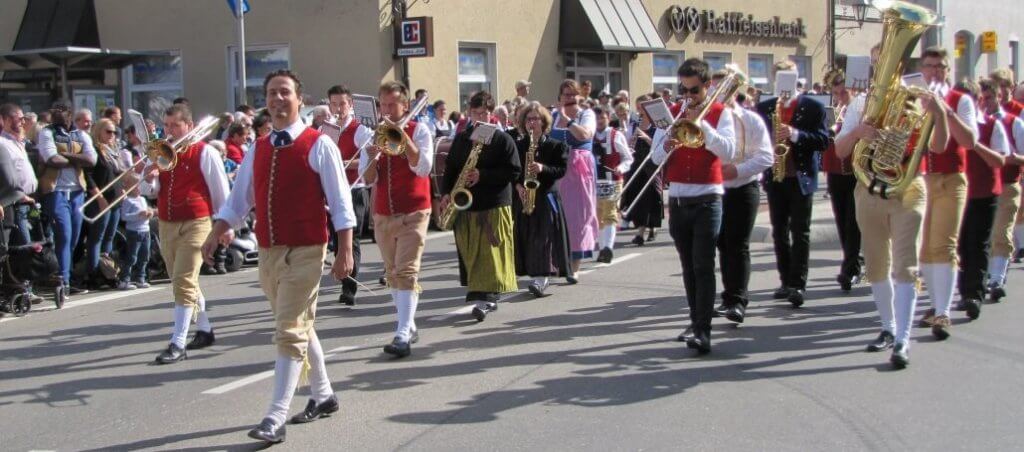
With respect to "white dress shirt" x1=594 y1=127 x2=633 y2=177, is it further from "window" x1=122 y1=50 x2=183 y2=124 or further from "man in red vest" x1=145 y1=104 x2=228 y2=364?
"window" x1=122 y1=50 x2=183 y2=124

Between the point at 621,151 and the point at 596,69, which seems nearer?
the point at 621,151

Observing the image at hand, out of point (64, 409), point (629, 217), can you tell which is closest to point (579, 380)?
point (64, 409)

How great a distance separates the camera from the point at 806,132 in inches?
366

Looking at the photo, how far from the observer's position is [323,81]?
2116 cm

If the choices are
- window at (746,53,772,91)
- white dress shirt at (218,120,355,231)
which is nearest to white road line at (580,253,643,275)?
white dress shirt at (218,120,355,231)

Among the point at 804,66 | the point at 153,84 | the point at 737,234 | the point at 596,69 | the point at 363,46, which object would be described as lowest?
the point at 737,234

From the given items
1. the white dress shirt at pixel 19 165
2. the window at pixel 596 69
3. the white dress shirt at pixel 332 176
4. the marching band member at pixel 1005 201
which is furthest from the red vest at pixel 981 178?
the window at pixel 596 69

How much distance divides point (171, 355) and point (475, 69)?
1544 centimetres

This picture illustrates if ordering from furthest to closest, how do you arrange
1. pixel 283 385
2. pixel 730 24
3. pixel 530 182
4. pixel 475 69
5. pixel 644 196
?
pixel 730 24, pixel 475 69, pixel 644 196, pixel 530 182, pixel 283 385

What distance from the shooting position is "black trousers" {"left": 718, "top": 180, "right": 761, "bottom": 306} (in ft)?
27.9

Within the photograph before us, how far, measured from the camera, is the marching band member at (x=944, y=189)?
769 cm

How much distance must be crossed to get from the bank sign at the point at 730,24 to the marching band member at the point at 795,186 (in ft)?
60.2

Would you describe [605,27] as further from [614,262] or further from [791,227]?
[791,227]

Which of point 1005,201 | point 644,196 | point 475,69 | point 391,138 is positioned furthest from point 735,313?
point 475,69
